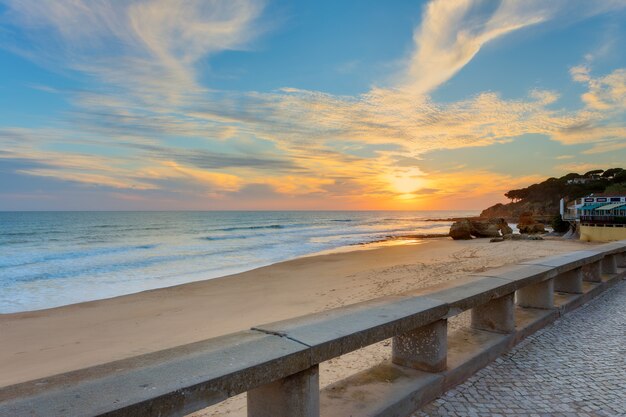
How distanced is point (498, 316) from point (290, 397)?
3119 mm

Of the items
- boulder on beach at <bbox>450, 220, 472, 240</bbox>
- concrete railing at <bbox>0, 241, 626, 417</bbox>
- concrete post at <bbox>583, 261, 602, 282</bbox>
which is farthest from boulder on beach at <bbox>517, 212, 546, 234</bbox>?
concrete railing at <bbox>0, 241, 626, 417</bbox>

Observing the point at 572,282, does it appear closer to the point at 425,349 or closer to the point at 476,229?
the point at 425,349

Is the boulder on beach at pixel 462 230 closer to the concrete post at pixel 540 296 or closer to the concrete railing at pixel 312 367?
the concrete post at pixel 540 296

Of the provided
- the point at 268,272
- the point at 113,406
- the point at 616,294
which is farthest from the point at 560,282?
the point at 268,272

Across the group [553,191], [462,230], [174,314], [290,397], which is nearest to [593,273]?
[290,397]

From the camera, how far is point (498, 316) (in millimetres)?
4438

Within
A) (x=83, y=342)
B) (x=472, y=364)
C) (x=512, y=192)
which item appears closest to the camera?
(x=472, y=364)

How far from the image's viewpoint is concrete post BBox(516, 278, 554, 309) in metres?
5.48

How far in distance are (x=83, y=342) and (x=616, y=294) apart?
1066 cm

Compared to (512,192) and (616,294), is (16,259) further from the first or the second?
(512,192)

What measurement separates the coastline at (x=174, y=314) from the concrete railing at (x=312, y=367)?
185cm

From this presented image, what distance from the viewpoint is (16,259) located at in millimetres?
25016

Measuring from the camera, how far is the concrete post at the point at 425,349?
10.9 ft

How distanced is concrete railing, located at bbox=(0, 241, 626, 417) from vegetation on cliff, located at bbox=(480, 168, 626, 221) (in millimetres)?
84845
